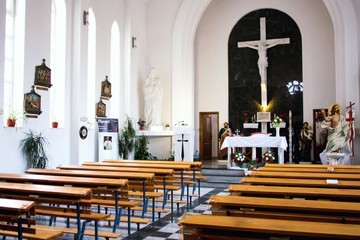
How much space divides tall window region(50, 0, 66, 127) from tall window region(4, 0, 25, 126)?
52.9 inches

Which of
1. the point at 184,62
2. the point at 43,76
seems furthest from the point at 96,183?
the point at 184,62

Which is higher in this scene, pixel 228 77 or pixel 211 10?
pixel 211 10

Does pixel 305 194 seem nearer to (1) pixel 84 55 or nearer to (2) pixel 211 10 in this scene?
(1) pixel 84 55

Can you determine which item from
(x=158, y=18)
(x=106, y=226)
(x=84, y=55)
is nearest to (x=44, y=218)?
(x=106, y=226)

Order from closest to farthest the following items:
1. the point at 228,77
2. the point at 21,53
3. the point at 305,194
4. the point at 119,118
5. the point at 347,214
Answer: the point at 347,214, the point at 305,194, the point at 21,53, the point at 119,118, the point at 228,77

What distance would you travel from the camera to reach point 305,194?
3.63 metres

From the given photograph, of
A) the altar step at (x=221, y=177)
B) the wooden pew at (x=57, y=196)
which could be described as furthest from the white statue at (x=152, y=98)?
the wooden pew at (x=57, y=196)

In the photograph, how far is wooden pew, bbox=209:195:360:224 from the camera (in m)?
2.87

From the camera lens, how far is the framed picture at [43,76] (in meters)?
8.70

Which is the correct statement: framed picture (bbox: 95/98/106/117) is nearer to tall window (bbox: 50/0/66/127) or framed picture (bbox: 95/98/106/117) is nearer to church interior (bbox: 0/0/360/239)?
church interior (bbox: 0/0/360/239)

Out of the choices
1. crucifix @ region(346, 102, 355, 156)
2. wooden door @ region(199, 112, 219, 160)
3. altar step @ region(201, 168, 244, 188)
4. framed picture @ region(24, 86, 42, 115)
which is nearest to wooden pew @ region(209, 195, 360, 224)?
framed picture @ region(24, 86, 42, 115)

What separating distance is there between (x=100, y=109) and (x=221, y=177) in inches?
162

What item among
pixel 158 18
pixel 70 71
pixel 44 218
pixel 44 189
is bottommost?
pixel 44 218

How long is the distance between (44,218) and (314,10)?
12.3 meters
